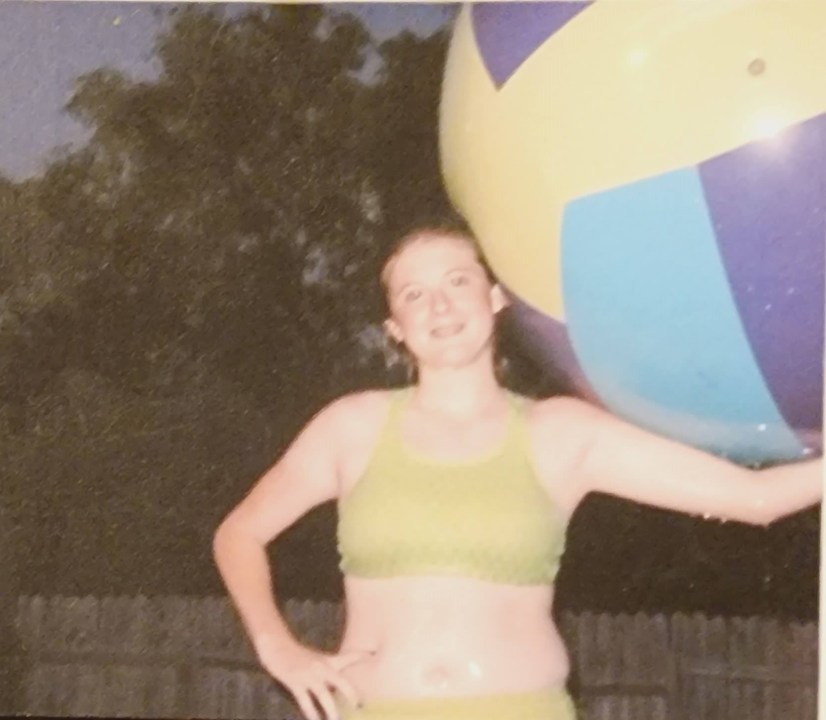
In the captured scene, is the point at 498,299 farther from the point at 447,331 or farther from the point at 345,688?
the point at 345,688

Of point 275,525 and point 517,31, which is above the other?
point 517,31

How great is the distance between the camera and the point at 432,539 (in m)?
1.28

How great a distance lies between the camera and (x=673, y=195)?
1168mm

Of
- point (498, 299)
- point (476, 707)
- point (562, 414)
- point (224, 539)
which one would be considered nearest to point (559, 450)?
point (562, 414)

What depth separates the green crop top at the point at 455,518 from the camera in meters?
1.28

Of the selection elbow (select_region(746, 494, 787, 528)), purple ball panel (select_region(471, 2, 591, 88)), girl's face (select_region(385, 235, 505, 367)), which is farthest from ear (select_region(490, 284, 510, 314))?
elbow (select_region(746, 494, 787, 528))

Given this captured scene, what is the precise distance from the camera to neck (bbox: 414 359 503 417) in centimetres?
132

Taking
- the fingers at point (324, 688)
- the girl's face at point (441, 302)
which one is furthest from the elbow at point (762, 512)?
the fingers at point (324, 688)

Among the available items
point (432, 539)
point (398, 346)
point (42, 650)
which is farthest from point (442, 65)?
point (42, 650)

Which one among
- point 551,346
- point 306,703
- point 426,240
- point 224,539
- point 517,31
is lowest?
point 306,703

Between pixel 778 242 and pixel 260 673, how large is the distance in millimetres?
733

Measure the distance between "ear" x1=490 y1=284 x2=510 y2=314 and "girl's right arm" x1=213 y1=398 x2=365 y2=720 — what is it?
0.20 m

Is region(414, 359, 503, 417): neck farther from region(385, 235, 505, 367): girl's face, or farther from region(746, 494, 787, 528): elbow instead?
region(746, 494, 787, 528): elbow

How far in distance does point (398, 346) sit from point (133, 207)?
1.15 ft
